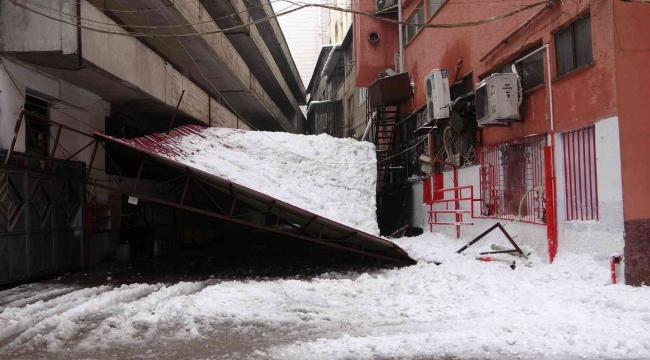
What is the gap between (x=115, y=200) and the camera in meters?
13.3

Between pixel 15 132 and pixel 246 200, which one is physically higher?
pixel 15 132

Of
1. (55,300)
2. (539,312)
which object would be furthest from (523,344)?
(55,300)

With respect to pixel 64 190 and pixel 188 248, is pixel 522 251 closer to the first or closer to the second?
pixel 64 190

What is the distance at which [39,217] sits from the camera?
9891 mm

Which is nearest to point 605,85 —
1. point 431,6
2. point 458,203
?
point 458,203

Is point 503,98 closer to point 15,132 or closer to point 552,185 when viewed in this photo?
point 552,185

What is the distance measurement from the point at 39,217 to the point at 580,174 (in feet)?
34.5

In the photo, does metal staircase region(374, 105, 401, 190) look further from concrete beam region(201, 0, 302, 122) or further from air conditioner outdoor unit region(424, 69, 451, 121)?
concrete beam region(201, 0, 302, 122)

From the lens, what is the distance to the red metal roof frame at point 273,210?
9.03m

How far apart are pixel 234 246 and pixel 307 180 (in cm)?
567

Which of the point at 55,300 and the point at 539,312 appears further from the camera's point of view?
the point at 55,300

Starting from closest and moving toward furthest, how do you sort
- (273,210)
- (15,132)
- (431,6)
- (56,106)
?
1. (15,132)
2. (273,210)
3. (56,106)
4. (431,6)

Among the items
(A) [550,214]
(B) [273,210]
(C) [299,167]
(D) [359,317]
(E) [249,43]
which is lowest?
(D) [359,317]

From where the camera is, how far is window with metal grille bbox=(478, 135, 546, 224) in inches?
338
